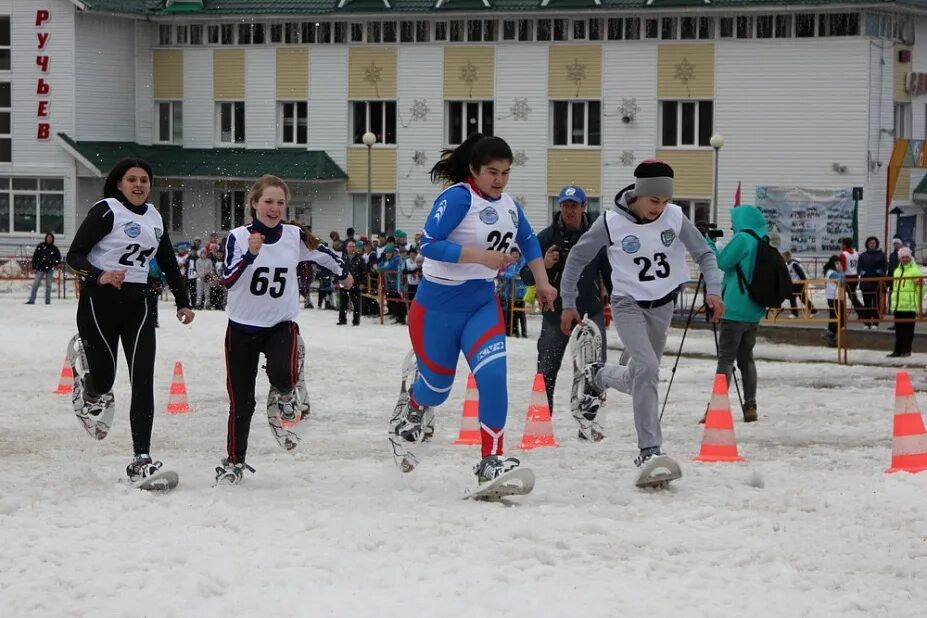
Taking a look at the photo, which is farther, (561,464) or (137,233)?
(561,464)

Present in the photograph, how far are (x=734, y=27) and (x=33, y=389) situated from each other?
33.3 m

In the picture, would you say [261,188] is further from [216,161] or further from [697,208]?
[216,161]

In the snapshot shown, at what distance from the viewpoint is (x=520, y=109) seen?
48.3 m

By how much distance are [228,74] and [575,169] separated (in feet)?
38.7

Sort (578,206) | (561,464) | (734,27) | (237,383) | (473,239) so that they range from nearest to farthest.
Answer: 1. (473,239)
2. (237,383)
3. (561,464)
4. (578,206)
5. (734,27)

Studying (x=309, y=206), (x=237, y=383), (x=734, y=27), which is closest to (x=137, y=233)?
(x=237, y=383)

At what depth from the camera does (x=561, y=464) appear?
10.2m

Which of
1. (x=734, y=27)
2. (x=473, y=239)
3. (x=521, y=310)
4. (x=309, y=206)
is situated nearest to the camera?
(x=473, y=239)

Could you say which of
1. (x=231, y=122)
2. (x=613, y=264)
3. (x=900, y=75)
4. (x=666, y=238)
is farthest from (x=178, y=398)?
(x=231, y=122)

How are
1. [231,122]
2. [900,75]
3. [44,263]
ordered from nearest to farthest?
[44,263]
[900,75]
[231,122]

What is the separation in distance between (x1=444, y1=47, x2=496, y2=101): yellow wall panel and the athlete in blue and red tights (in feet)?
131

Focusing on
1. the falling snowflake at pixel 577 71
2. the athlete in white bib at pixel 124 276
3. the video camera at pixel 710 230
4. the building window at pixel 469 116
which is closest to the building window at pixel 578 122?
the falling snowflake at pixel 577 71

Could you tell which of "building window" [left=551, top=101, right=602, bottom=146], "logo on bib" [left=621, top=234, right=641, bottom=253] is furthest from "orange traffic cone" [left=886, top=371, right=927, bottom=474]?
"building window" [left=551, top=101, right=602, bottom=146]

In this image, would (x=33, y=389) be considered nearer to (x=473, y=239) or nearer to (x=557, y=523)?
(x=473, y=239)
